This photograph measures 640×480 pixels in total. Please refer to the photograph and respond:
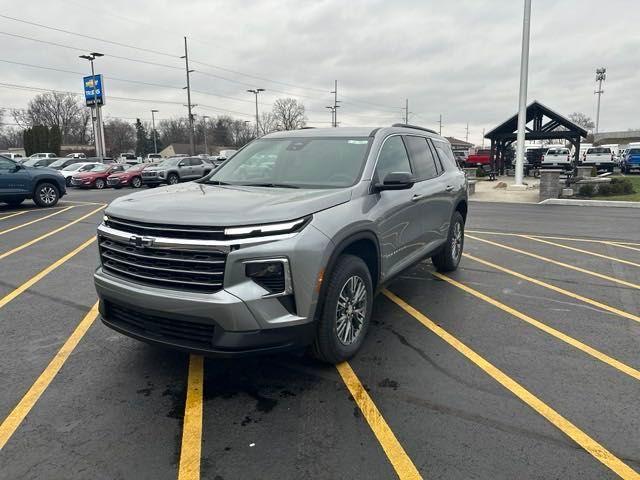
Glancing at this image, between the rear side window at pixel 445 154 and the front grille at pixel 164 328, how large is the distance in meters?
4.22

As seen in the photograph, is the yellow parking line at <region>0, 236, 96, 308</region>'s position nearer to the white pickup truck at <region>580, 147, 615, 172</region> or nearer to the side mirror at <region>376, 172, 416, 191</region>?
the side mirror at <region>376, 172, 416, 191</region>

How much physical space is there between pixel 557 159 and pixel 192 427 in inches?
1340

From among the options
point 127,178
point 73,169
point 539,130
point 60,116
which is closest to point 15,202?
point 127,178

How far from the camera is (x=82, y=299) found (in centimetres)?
550

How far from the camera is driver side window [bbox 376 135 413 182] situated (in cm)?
437

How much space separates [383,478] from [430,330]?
2.21 metres

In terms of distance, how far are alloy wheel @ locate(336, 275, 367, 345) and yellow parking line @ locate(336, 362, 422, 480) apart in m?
0.25

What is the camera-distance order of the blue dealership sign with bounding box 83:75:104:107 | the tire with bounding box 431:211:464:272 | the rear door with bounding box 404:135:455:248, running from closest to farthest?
the rear door with bounding box 404:135:455:248, the tire with bounding box 431:211:464:272, the blue dealership sign with bounding box 83:75:104:107

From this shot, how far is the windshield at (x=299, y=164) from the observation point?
163 inches

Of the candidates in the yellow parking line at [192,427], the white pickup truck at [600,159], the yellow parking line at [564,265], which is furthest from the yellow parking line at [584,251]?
the white pickup truck at [600,159]

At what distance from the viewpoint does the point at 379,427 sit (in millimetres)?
2953

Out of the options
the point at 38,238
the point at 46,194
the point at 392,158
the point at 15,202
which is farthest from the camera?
the point at 15,202

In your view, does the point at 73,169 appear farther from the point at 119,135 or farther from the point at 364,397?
the point at 119,135

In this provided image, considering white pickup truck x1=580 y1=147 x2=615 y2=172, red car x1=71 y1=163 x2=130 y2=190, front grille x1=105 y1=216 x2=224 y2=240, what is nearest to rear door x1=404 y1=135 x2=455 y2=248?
front grille x1=105 y1=216 x2=224 y2=240
